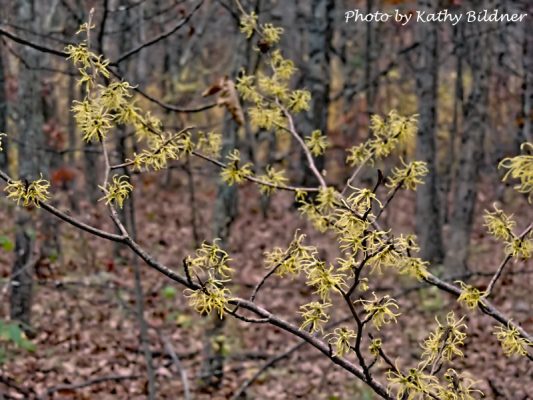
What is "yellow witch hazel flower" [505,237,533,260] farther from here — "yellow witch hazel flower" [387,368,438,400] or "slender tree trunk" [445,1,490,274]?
"slender tree trunk" [445,1,490,274]

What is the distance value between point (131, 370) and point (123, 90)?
5.70 m

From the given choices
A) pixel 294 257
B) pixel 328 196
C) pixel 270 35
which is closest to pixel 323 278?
pixel 294 257

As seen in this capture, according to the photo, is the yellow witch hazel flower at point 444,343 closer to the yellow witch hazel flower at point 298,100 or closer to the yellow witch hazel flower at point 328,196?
the yellow witch hazel flower at point 328,196

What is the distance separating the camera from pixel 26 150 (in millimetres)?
7297

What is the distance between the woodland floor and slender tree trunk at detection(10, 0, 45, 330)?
419 mm

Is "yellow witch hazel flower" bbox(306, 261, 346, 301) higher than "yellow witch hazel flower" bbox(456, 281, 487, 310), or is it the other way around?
"yellow witch hazel flower" bbox(306, 261, 346, 301)

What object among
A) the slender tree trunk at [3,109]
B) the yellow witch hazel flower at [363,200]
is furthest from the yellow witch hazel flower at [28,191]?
the slender tree trunk at [3,109]

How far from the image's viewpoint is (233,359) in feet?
24.8

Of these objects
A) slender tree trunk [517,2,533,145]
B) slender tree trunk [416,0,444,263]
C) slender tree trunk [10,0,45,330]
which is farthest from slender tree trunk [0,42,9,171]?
slender tree trunk [517,2,533,145]

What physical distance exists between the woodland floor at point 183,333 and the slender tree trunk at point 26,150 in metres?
0.42

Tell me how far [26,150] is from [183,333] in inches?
122

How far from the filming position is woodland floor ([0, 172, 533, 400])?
6691 mm

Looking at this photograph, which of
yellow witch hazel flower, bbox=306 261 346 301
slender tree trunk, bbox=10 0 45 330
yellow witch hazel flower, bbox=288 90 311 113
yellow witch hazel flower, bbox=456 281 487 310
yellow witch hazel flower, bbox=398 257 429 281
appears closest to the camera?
yellow witch hazel flower, bbox=306 261 346 301

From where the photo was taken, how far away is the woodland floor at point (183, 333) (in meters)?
6.69
